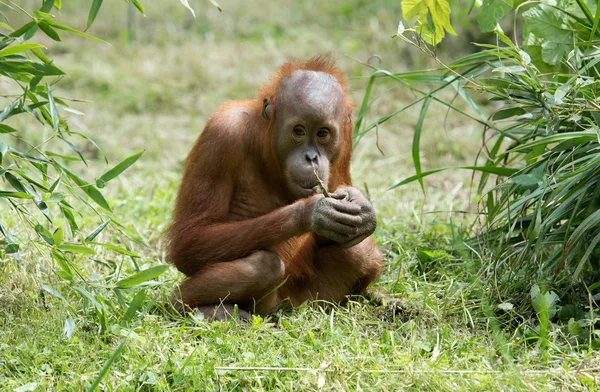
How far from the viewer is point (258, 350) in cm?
319

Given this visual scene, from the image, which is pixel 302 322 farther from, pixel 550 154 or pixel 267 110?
pixel 550 154

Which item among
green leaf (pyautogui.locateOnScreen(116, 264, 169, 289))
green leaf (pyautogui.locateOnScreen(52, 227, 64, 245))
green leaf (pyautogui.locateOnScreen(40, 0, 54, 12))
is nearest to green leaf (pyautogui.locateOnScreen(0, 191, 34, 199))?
green leaf (pyautogui.locateOnScreen(52, 227, 64, 245))

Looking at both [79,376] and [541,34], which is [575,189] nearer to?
[541,34]

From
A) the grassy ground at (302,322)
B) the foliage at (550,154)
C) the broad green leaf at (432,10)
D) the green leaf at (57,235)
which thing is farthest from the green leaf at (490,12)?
the green leaf at (57,235)

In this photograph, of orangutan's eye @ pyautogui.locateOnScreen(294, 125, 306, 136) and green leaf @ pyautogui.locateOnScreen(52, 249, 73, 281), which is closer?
green leaf @ pyautogui.locateOnScreen(52, 249, 73, 281)

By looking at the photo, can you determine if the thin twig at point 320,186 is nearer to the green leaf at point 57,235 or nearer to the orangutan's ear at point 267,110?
the orangutan's ear at point 267,110

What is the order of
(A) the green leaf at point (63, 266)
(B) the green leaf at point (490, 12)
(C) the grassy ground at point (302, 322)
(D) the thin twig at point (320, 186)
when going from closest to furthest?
Result: 1. (C) the grassy ground at point (302, 322)
2. (A) the green leaf at point (63, 266)
3. (D) the thin twig at point (320, 186)
4. (B) the green leaf at point (490, 12)

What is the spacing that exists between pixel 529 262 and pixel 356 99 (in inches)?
166

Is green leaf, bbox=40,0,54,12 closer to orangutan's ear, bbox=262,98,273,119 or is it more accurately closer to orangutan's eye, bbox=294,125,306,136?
orangutan's ear, bbox=262,98,273,119

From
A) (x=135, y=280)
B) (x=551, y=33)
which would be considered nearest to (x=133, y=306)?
(x=135, y=280)

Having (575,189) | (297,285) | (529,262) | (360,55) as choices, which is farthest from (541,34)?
(360,55)

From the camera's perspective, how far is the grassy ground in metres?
2.96

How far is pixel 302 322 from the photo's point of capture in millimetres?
3568

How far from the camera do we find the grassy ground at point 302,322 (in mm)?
2959
